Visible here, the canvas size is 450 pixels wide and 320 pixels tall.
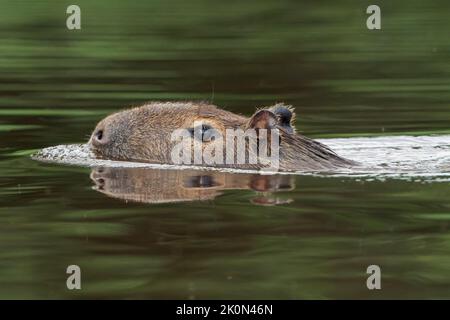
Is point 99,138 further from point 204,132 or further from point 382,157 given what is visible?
point 382,157

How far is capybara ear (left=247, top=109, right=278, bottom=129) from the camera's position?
29.5 feet

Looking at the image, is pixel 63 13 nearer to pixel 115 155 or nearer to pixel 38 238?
pixel 115 155

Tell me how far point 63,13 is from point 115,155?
12.7 m

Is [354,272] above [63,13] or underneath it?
underneath

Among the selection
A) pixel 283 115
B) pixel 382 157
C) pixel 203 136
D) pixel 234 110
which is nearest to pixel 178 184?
pixel 203 136

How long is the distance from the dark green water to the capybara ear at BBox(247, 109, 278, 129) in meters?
0.42

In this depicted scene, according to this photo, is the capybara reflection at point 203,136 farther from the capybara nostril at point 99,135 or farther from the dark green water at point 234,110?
the dark green water at point 234,110

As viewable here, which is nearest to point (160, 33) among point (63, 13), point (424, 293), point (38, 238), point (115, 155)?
point (63, 13)

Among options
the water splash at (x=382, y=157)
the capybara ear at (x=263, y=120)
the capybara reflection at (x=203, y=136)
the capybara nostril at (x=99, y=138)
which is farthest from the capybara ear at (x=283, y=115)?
the capybara nostril at (x=99, y=138)

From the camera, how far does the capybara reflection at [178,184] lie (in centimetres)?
832

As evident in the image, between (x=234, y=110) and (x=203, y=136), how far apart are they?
4.01 meters

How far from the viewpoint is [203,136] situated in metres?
9.38

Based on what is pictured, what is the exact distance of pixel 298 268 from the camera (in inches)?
259

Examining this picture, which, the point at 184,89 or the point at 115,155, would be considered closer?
the point at 115,155
